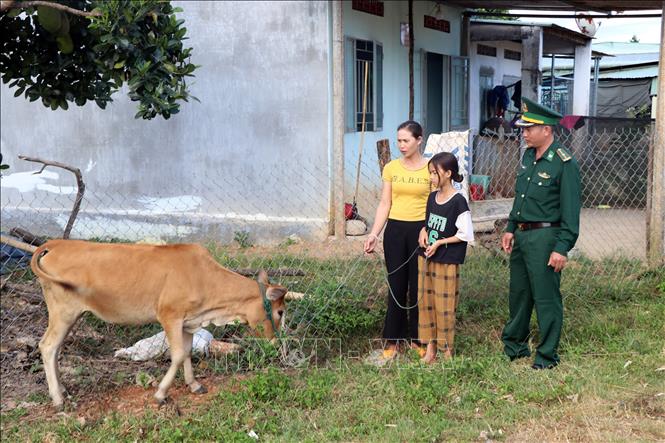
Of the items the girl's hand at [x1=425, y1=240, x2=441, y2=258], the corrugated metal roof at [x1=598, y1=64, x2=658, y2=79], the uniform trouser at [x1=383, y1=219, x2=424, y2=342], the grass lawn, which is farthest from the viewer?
the corrugated metal roof at [x1=598, y1=64, x2=658, y2=79]

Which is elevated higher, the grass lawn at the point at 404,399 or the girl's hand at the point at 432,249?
the girl's hand at the point at 432,249

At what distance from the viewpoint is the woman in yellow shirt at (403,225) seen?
5770 mm

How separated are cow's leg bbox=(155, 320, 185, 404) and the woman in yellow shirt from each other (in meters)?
1.48

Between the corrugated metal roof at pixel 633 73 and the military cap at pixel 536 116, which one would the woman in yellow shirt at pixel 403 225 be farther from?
the corrugated metal roof at pixel 633 73

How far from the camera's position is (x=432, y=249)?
5.57 metres

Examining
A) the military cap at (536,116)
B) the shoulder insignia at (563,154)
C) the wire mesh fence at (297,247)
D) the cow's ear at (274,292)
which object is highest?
the military cap at (536,116)

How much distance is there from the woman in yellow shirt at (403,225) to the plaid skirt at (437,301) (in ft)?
0.53

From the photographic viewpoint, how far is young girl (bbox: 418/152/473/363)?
5.52 metres

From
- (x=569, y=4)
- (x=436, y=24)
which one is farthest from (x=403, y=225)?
(x=436, y=24)

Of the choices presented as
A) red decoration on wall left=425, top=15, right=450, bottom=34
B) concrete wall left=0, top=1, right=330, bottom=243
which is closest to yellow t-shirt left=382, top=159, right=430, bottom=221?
concrete wall left=0, top=1, right=330, bottom=243

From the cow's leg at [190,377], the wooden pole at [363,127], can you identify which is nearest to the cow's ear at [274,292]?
the cow's leg at [190,377]

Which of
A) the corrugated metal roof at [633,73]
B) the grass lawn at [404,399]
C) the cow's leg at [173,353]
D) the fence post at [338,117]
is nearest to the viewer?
the grass lawn at [404,399]

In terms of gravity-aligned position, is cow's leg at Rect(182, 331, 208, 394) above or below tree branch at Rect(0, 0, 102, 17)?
below

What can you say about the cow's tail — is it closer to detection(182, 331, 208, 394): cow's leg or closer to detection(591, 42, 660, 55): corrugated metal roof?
detection(182, 331, 208, 394): cow's leg
